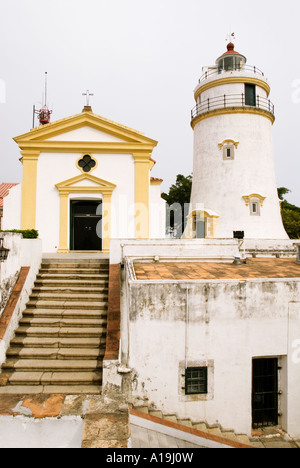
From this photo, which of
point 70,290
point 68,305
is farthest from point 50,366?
point 70,290

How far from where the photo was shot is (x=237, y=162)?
1675cm

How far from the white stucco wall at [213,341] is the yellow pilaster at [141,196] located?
7012 mm

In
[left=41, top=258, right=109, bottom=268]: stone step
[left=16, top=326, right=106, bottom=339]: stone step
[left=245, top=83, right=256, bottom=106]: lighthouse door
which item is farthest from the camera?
[left=245, top=83, right=256, bottom=106]: lighthouse door

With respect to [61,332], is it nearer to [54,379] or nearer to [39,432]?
[54,379]

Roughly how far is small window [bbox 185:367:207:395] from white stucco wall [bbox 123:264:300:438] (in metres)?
0.10

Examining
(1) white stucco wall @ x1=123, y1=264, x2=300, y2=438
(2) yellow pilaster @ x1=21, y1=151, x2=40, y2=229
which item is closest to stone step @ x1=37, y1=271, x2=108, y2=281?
(1) white stucco wall @ x1=123, y1=264, x2=300, y2=438

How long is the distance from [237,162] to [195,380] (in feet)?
44.0

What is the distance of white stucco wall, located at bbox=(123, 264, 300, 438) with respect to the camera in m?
5.71

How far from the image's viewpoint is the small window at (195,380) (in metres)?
5.82

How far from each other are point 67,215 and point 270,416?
977 cm

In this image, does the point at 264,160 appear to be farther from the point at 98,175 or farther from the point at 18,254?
the point at 18,254

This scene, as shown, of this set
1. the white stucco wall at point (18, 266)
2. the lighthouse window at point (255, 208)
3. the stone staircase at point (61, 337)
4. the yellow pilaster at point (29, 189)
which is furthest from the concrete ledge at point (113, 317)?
the lighthouse window at point (255, 208)

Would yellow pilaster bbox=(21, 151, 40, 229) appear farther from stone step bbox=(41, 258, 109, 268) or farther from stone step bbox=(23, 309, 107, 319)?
stone step bbox=(23, 309, 107, 319)
